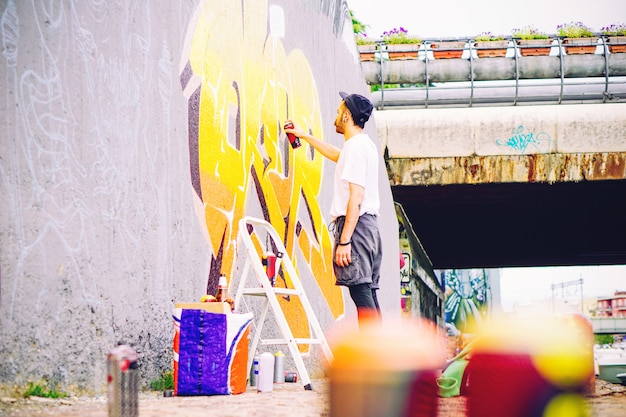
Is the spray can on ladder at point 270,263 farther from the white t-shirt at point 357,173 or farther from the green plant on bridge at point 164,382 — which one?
the green plant on bridge at point 164,382

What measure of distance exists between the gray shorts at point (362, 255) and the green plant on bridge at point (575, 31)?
14078 mm

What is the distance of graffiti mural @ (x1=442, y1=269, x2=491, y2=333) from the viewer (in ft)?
138

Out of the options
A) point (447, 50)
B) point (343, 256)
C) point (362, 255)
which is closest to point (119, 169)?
point (343, 256)

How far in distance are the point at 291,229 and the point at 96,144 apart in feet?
10.7

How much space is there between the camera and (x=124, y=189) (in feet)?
13.8

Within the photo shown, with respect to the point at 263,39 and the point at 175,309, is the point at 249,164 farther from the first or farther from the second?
the point at 175,309

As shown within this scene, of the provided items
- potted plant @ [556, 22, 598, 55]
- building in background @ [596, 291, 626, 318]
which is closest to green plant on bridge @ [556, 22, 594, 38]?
potted plant @ [556, 22, 598, 55]

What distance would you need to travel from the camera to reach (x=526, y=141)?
13492mm

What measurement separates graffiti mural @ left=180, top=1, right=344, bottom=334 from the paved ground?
3.88 feet

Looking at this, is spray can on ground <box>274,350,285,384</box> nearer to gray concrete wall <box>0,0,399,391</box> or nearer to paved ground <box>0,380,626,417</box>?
gray concrete wall <box>0,0,399,391</box>

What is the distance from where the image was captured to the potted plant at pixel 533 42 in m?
16.9

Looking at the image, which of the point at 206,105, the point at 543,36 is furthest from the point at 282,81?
the point at 543,36

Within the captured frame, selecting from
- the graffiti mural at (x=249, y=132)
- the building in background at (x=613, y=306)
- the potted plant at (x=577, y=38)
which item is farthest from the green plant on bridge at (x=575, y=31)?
the building in background at (x=613, y=306)

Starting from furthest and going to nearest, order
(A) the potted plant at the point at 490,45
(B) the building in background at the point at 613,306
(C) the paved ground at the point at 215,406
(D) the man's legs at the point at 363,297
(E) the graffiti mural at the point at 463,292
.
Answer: (B) the building in background at the point at 613,306
(E) the graffiti mural at the point at 463,292
(A) the potted plant at the point at 490,45
(D) the man's legs at the point at 363,297
(C) the paved ground at the point at 215,406
